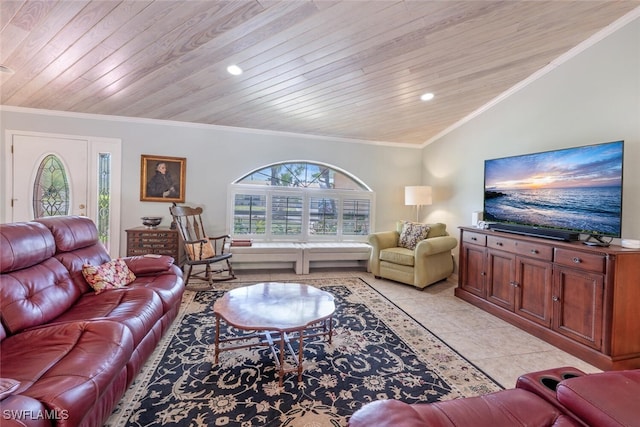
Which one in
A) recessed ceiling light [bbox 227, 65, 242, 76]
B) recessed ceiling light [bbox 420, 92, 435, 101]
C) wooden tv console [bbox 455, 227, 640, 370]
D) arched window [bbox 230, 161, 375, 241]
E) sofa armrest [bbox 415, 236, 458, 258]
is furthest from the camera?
arched window [bbox 230, 161, 375, 241]

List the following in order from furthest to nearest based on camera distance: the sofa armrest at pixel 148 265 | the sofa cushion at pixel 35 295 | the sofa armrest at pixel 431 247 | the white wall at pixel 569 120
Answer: the sofa armrest at pixel 431 247, the sofa armrest at pixel 148 265, the white wall at pixel 569 120, the sofa cushion at pixel 35 295

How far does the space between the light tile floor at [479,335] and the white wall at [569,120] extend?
4.01 feet

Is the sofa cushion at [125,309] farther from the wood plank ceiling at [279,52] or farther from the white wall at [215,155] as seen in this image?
the white wall at [215,155]

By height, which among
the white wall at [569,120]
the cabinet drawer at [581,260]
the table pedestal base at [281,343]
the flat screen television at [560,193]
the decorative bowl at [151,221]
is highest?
the white wall at [569,120]

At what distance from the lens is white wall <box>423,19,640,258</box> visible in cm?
238

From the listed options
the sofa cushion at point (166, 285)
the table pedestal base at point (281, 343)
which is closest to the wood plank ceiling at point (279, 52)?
the sofa cushion at point (166, 285)

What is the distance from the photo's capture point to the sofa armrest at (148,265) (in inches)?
101

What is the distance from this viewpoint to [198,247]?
12.5ft

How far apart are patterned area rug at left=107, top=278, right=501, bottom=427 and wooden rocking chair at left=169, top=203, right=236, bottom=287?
1144mm

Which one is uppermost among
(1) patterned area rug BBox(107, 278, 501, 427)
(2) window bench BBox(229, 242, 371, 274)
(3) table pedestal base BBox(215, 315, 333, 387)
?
(2) window bench BBox(229, 242, 371, 274)

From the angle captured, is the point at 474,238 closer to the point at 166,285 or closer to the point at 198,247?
the point at 166,285

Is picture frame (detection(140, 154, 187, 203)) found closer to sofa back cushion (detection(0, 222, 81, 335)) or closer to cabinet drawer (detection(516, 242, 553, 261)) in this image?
sofa back cushion (detection(0, 222, 81, 335))

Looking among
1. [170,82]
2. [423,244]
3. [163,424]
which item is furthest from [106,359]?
[423,244]

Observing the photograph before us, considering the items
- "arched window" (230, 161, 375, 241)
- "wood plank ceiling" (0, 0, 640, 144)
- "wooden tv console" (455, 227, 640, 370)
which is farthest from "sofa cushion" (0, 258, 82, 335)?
"wooden tv console" (455, 227, 640, 370)
